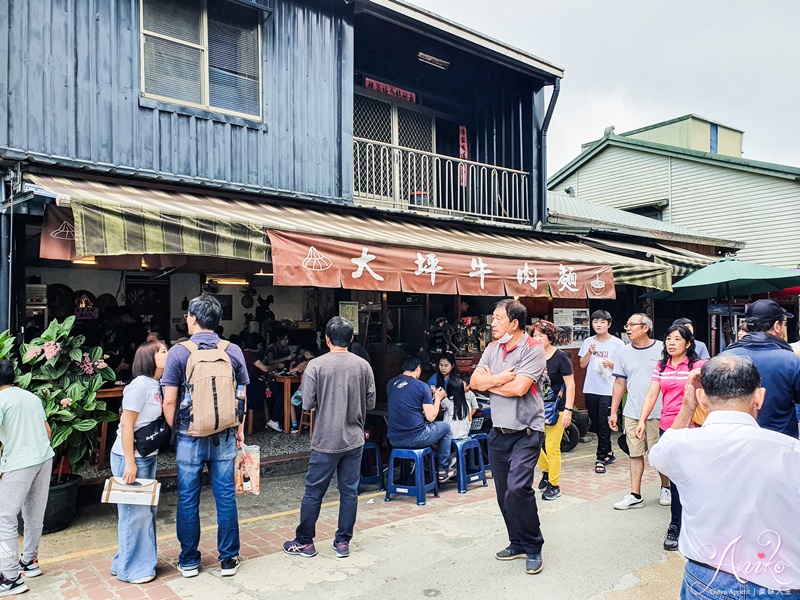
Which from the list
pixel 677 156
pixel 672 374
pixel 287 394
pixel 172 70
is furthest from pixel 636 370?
pixel 677 156

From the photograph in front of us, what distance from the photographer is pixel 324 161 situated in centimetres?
829

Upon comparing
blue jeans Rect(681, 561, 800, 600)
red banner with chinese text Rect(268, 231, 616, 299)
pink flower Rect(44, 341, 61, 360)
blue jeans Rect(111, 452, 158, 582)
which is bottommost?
blue jeans Rect(111, 452, 158, 582)

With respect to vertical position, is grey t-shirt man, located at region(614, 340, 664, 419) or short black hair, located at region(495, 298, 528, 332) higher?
short black hair, located at region(495, 298, 528, 332)

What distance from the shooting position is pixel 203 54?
295 inches

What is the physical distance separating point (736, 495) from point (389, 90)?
938cm

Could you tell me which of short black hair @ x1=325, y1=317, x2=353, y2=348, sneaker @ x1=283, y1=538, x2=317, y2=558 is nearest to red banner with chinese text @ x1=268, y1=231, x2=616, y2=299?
short black hair @ x1=325, y1=317, x2=353, y2=348

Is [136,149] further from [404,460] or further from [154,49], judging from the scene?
[404,460]

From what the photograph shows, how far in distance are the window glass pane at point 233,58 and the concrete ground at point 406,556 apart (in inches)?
190

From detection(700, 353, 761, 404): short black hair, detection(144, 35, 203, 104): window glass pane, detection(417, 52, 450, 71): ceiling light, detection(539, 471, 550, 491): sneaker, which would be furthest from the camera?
detection(417, 52, 450, 71): ceiling light

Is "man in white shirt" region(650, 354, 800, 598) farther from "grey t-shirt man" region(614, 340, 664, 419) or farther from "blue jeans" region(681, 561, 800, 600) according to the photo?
"grey t-shirt man" region(614, 340, 664, 419)

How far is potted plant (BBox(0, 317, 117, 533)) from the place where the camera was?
5.17 meters

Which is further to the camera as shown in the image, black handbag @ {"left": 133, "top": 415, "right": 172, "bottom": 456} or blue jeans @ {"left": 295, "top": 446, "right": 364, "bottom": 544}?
blue jeans @ {"left": 295, "top": 446, "right": 364, "bottom": 544}

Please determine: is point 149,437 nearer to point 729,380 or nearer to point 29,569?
point 29,569

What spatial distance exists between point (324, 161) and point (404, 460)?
4.19m
